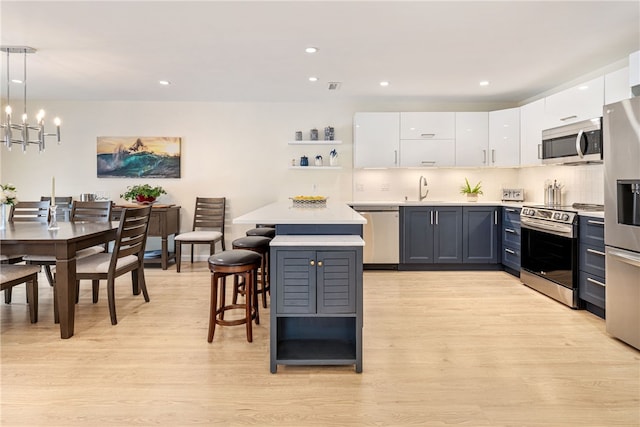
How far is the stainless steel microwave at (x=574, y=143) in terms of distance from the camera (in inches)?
142

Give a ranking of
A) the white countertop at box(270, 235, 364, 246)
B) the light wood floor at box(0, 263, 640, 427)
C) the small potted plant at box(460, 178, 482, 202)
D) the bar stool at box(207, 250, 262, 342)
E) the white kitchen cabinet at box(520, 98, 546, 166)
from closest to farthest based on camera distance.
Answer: the light wood floor at box(0, 263, 640, 427)
the white countertop at box(270, 235, 364, 246)
the bar stool at box(207, 250, 262, 342)
the white kitchen cabinet at box(520, 98, 546, 166)
the small potted plant at box(460, 178, 482, 202)

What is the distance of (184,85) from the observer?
488 cm

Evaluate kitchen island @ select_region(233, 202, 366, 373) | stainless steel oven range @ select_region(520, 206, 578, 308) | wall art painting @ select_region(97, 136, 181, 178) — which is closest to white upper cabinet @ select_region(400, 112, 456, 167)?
stainless steel oven range @ select_region(520, 206, 578, 308)

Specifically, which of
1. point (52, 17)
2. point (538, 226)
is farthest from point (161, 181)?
point (538, 226)

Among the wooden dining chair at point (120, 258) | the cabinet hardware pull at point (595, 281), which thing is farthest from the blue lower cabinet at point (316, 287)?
the cabinet hardware pull at point (595, 281)

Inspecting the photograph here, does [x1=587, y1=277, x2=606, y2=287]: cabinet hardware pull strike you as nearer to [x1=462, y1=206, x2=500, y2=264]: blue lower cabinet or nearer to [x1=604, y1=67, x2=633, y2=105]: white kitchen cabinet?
Answer: [x1=604, y1=67, x2=633, y2=105]: white kitchen cabinet

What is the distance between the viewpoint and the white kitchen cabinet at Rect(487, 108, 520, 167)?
5129 millimetres

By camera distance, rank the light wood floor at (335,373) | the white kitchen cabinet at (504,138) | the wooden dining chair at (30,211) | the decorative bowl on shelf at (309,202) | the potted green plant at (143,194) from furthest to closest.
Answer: the potted green plant at (143,194), the white kitchen cabinet at (504,138), the wooden dining chair at (30,211), the decorative bowl on shelf at (309,202), the light wood floor at (335,373)

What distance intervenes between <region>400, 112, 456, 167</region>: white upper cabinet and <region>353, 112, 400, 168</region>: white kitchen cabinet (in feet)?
0.32

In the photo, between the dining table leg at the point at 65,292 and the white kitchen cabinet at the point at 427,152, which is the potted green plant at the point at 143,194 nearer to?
the dining table leg at the point at 65,292

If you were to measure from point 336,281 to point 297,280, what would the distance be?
229 millimetres

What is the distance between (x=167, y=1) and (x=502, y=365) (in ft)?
10.4

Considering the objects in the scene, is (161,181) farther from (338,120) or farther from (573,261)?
(573,261)

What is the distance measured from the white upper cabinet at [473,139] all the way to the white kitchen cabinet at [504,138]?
0.06m
